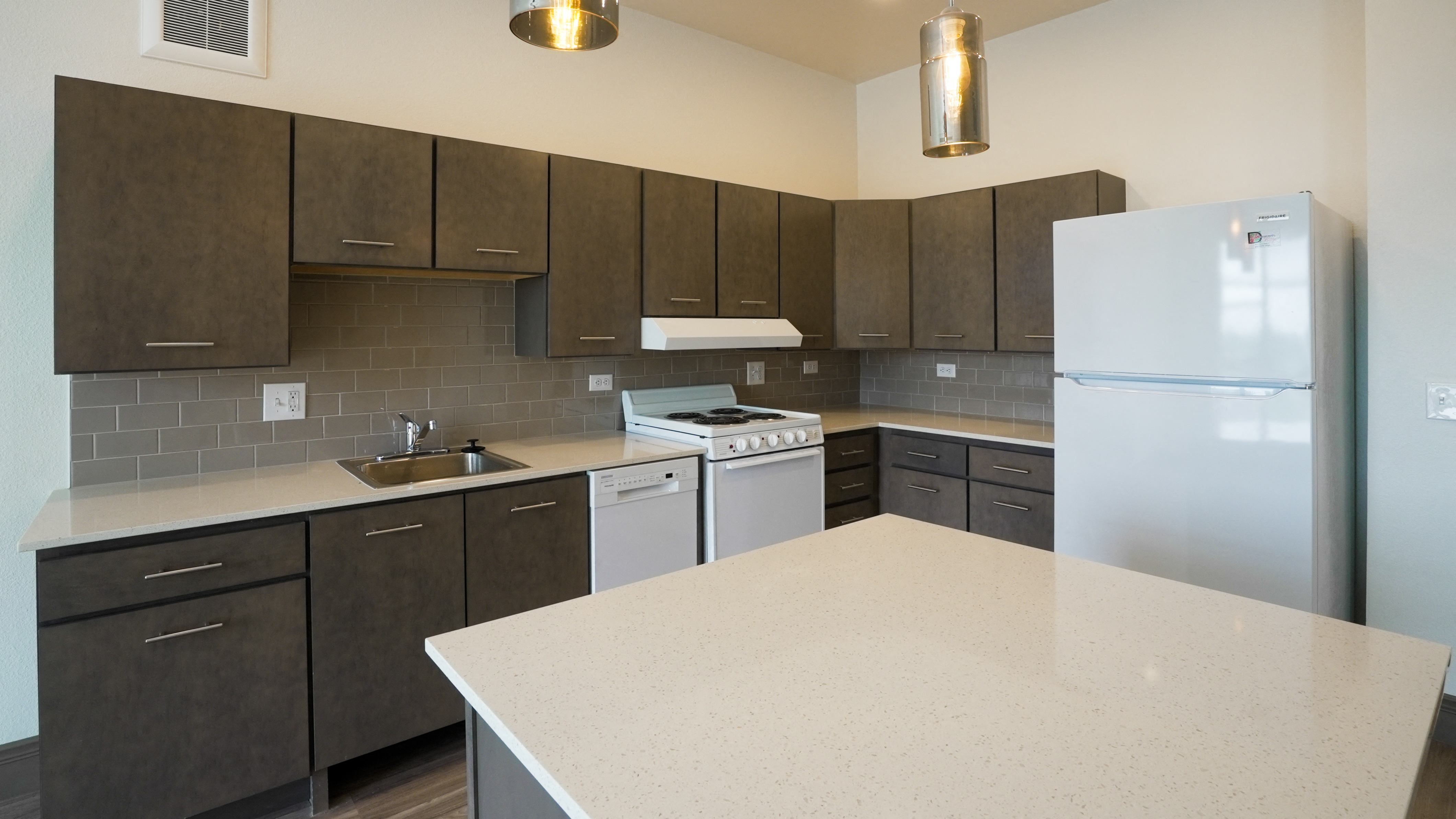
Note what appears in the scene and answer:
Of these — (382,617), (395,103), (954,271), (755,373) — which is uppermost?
(395,103)

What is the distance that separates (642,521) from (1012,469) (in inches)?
65.6

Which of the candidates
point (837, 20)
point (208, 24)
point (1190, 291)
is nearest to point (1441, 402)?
point (1190, 291)

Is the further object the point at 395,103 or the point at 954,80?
the point at 395,103

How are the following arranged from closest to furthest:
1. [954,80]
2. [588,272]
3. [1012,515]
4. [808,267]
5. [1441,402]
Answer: [954,80]
[1441,402]
[588,272]
[1012,515]
[808,267]

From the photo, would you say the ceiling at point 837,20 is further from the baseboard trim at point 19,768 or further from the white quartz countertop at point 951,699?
the baseboard trim at point 19,768

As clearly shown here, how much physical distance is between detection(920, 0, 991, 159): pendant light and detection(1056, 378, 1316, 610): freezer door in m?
1.72

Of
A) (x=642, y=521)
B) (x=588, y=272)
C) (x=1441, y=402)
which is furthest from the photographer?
(x=588, y=272)

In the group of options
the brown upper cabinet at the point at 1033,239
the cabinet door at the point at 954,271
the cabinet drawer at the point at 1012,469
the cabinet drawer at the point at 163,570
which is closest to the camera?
the cabinet drawer at the point at 163,570

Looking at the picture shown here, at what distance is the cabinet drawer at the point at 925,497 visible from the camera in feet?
11.7

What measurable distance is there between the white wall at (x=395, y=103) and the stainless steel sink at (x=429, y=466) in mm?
871

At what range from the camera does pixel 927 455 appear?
12.1ft

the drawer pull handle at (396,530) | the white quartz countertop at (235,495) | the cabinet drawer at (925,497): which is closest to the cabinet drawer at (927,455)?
the cabinet drawer at (925,497)

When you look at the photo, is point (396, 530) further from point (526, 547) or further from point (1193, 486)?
point (1193, 486)

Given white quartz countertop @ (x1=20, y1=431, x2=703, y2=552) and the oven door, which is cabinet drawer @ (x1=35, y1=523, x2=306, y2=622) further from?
the oven door
